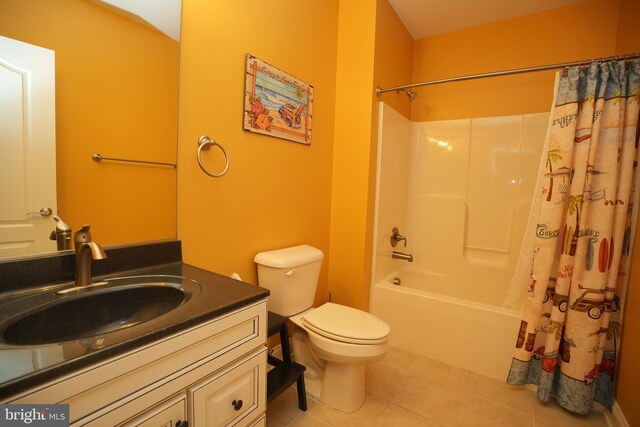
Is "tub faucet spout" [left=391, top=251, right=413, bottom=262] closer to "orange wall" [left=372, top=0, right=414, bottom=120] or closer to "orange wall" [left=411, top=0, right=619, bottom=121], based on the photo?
"orange wall" [left=372, top=0, right=414, bottom=120]

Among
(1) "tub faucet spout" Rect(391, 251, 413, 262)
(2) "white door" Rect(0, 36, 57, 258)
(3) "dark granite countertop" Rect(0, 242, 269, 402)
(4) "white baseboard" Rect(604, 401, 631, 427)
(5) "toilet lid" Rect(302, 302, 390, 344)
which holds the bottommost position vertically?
(4) "white baseboard" Rect(604, 401, 631, 427)

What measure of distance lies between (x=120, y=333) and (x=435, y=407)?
1.64 m

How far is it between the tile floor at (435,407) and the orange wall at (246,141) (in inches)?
29.8

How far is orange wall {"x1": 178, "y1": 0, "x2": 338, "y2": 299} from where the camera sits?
4.28ft

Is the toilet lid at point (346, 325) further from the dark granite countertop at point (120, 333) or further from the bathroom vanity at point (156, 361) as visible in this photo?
the dark granite countertop at point (120, 333)

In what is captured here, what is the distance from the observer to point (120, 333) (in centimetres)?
67

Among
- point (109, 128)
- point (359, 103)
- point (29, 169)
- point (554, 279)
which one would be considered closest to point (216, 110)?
point (109, 128)

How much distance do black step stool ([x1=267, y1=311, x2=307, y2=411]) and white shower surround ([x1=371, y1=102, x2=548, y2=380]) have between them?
861mm

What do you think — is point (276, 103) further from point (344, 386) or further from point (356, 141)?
point (344, 386)

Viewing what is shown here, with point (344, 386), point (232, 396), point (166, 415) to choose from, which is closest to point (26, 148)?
point (166, 415)

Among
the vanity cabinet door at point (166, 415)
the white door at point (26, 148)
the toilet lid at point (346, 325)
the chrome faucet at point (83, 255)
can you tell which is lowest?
the toilet lid at point (346, 325)

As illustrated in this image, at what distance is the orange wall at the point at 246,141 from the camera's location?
1305 millimetres

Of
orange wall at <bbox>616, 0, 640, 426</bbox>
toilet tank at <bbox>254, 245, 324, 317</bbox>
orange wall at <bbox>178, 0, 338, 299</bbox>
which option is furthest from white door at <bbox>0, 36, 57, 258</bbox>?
orange wall at <bbox>616, 0, 640, 426</bbox>

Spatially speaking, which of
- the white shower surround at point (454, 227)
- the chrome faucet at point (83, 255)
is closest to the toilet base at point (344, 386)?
the white shower surround at point (454, 227)
